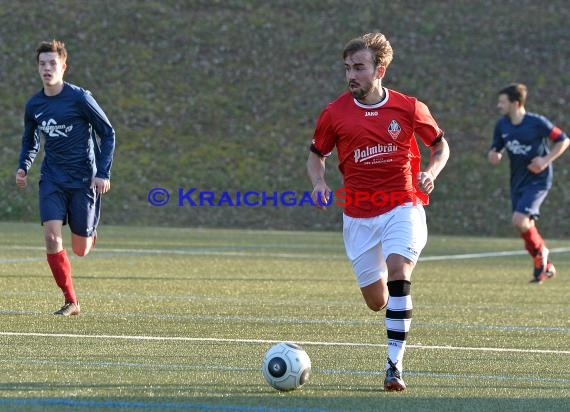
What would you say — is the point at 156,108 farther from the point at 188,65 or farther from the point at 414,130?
the point at 414,130

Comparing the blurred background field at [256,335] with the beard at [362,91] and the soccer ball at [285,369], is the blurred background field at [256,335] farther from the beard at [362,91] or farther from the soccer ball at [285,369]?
the beard at [362,91]

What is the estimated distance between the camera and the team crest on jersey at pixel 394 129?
8422 mm

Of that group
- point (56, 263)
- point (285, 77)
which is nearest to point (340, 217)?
point (285, 77)

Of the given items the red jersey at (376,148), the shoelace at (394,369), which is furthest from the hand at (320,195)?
the shoelace at (394,369)

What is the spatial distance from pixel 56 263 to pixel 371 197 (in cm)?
404

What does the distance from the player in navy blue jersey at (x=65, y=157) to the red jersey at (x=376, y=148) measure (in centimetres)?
344

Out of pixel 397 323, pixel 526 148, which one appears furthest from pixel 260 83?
pixel 397 323

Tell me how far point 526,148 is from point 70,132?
7.41 meters

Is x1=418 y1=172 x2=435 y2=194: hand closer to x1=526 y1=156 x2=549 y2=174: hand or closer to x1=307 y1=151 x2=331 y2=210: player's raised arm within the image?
x1=307 y1=151 x2=331 y2=210: player's raised arm

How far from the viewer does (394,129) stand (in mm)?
8430

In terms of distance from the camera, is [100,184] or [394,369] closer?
[394,369]

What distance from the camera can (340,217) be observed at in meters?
29.2

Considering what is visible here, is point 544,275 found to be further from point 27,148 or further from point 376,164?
point 376,164

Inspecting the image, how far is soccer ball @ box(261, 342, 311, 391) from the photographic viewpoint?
7.30 m
